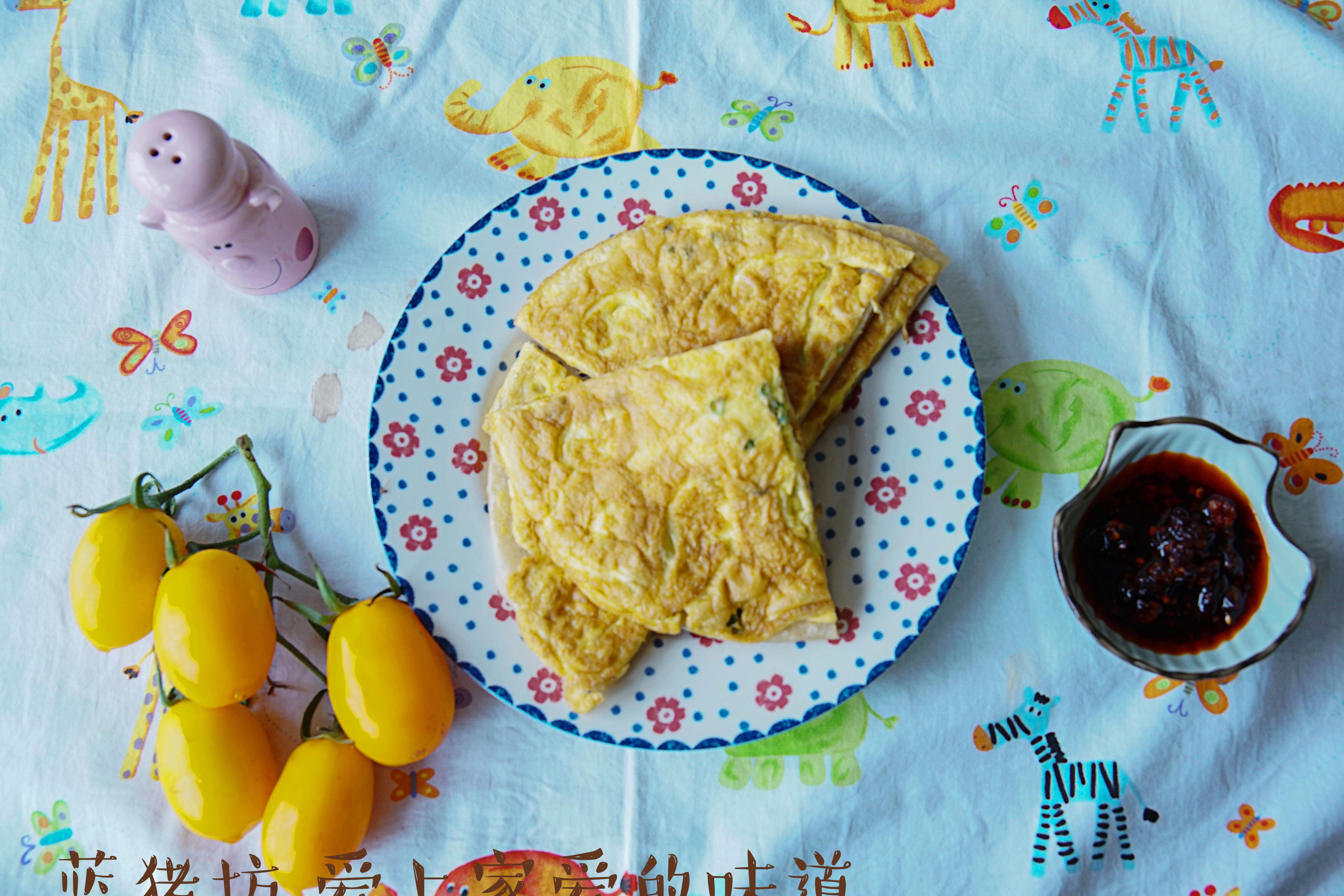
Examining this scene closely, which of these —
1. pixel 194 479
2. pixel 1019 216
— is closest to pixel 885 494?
pixel 1019 216

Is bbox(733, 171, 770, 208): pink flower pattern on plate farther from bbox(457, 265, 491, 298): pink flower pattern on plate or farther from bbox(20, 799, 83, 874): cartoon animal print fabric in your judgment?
bbox(20, 799, 83, 874): cartoon animal print fabric

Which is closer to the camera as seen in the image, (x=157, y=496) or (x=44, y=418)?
(x=157, y=496)

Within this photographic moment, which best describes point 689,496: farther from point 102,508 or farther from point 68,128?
point 68,128

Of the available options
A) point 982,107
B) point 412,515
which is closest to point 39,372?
point 412,515

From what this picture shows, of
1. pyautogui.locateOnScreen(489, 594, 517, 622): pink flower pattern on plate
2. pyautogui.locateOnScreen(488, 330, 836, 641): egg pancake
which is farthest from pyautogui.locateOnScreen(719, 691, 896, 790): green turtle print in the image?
pyautogui.locateOnScreen(489, 594, 517, 622): pink flower pattern on plate

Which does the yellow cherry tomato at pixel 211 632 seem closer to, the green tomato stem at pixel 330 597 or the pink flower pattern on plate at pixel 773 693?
the green tomato stem at pixel 330 597

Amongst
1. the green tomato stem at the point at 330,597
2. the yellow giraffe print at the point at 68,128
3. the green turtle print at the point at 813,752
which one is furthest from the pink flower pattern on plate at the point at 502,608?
the yellow giraffe print at the point at 68,128
